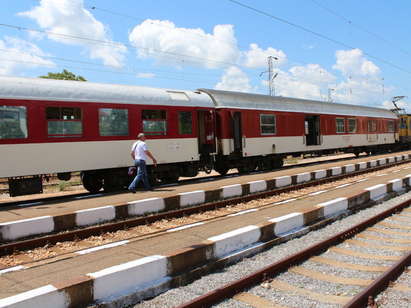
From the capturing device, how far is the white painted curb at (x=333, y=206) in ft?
27.2

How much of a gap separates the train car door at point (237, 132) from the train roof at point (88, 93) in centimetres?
207

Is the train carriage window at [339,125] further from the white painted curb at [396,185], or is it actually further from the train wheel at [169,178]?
the train wheel at [169,178]

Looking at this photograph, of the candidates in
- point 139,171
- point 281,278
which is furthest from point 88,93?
point 281,278

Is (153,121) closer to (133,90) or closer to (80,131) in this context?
(133,90)

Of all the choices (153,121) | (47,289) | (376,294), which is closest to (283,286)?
(376,294)

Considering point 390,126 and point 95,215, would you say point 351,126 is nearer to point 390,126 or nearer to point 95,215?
point 390,126

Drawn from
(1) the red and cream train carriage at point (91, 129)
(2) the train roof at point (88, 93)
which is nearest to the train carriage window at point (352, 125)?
(1) the red and cream train carriage at point (91, 129)

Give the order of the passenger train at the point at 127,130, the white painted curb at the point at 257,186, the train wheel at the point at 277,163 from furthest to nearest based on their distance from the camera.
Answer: the train wheel at the point at 277,163, the white painted curb at the point at 257,186, the passenger train at the point at 127,130

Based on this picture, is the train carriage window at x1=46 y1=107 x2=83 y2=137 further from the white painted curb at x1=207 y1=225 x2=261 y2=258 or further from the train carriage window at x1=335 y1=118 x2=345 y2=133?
the train carriage window at x1=335 y1=118 x2=345 y2=133

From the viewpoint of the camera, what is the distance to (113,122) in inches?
456

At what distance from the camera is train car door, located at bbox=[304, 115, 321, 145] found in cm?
2138

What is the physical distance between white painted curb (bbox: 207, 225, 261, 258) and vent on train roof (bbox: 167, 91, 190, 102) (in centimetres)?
801

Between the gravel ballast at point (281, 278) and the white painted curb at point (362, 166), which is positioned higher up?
the white painted curb at point (362, 166)

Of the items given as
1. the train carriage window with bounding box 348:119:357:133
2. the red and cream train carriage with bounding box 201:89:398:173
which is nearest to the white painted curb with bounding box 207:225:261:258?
the red and cream train carriage with bounding box 201:89:398:173
